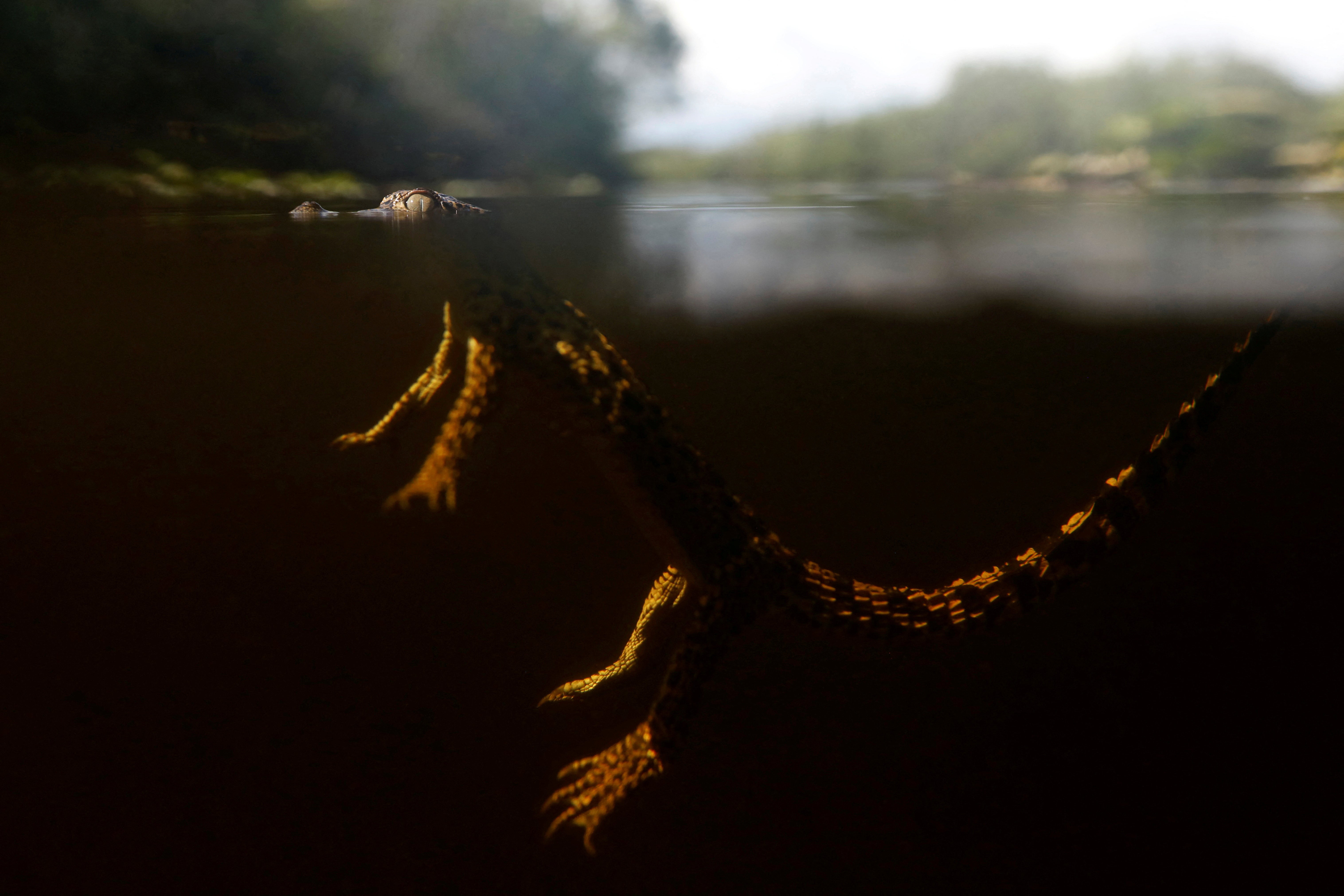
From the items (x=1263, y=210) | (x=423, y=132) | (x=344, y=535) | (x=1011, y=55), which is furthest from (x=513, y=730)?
(x=1263, y=210)

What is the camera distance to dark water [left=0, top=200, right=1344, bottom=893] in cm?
122

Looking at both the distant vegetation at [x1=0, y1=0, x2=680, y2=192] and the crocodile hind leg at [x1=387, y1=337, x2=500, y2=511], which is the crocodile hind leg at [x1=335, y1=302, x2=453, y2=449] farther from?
the distant vegetation at [x1=0, y1=0, x2=680, y2=192]

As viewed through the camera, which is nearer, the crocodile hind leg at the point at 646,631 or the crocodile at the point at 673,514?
the crocodile at the point at 673,514

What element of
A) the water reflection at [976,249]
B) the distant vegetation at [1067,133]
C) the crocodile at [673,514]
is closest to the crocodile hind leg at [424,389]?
the crocodile at [673,514]

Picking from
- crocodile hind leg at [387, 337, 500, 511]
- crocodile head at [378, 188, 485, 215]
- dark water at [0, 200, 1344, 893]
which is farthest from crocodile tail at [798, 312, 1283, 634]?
crocodile head at [378, 188, 485, 215]

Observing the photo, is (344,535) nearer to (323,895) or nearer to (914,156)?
(323,895)

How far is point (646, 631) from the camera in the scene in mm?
1145

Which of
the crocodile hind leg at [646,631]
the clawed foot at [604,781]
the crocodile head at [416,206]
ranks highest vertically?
the crocodile head at [416,206]

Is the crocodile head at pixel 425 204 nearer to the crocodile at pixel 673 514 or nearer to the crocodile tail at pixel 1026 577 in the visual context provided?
the crocodile at pixel 673 514

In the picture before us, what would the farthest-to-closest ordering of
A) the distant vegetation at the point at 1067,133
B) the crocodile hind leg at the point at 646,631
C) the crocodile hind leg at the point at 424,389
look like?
the distant vegetation at the point at 1067,133 < the crocodile hind leg at the point at 646,631 < the crocodile hind leg at the point at 424,389

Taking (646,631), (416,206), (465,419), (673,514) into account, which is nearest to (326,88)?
(416,206)

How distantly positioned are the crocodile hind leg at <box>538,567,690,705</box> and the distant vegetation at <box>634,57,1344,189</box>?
0.78 metres

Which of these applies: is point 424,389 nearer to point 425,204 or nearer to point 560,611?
point 425,204

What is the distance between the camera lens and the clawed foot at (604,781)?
1.04 metres
